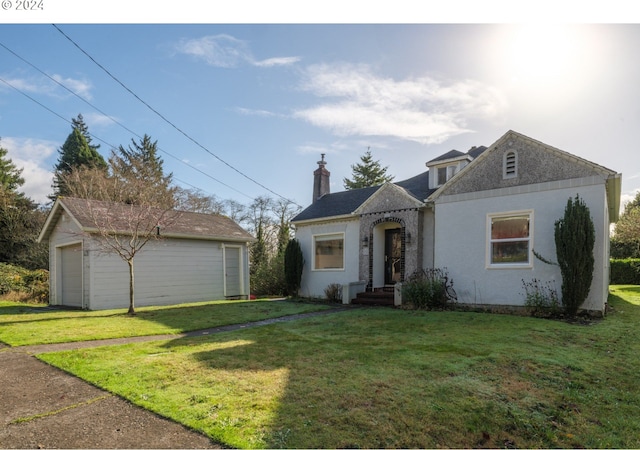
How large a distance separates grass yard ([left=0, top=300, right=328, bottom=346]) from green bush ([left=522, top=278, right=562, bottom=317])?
6115 mm

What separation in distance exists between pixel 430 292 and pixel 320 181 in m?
9.43

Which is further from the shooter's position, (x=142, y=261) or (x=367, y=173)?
(x=367, y=173)

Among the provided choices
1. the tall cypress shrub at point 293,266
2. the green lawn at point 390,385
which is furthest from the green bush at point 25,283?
the green lawn at point 390,385

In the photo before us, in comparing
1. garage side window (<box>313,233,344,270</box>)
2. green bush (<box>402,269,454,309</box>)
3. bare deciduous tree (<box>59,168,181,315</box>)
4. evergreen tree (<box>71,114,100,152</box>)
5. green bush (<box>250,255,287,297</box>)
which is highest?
evergreen tree (<box>71,114,100,152</box>)

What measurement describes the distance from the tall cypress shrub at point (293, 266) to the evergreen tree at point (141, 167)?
13178 millimetres

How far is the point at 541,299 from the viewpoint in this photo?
367 inches

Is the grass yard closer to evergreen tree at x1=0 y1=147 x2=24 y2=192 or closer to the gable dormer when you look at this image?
the gable dormer

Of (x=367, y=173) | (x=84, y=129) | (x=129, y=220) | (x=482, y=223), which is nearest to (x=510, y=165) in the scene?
(x=482, y=223)

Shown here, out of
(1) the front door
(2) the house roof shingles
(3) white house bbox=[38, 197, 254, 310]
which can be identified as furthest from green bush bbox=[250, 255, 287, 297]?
(1) the front door

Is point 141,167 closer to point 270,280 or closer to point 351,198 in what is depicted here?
point 270,280

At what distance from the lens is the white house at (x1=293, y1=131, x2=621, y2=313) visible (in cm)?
927

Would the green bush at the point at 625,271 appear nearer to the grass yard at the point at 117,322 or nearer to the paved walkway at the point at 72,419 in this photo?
the grass yard at the point at 117,322
